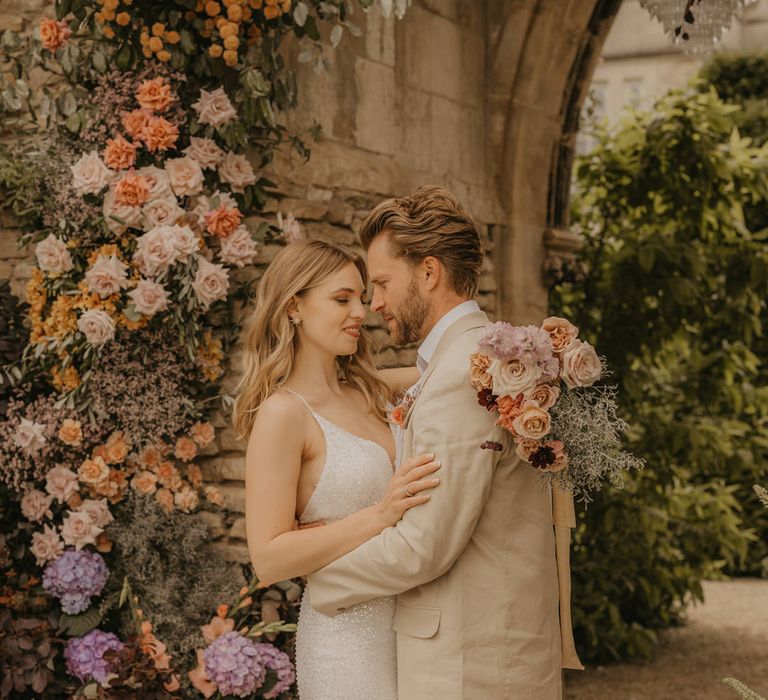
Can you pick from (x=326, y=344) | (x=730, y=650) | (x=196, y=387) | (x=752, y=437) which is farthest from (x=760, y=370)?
(x=326, y=344)

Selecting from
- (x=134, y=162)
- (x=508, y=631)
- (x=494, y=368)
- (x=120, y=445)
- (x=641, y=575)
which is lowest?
(x=641, y=575)

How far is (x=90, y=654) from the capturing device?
385cm

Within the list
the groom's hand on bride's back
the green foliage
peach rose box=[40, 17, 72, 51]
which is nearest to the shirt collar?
the groom's hand on bride's back

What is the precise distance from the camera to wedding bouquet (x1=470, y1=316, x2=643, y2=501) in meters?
2.25

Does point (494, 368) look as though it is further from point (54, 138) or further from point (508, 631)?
point (54, 138)

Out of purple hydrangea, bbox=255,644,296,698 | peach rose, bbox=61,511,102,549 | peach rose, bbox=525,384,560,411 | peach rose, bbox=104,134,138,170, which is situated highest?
peach rose, bbox=104,134,138,170

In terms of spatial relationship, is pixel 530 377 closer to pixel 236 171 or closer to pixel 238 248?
pixel 238 248

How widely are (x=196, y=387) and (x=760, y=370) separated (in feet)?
24.5

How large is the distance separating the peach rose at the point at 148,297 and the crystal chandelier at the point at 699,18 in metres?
2.54

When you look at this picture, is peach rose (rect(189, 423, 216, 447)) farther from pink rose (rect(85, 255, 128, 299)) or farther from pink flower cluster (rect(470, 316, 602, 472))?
pink flower cluster (rect(470, 316, 602, 472))

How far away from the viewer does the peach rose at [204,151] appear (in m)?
3.92

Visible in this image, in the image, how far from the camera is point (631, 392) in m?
6.89

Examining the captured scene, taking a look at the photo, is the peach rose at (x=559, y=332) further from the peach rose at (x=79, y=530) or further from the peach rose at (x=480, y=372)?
the peach rose at (x=79, y=530)

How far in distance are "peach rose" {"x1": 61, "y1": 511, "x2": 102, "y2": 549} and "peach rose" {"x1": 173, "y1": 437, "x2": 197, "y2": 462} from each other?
394 millimetres
